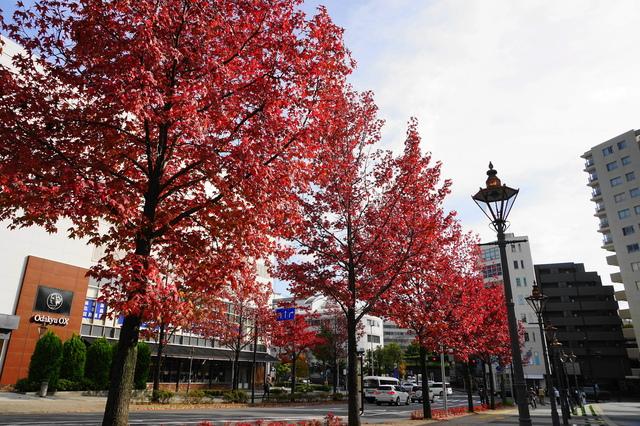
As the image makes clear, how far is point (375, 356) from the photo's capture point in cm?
7875

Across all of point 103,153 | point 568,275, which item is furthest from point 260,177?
point 568,275

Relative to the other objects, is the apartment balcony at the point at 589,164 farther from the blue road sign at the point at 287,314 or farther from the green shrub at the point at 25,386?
the green shrub at the point at 25,386

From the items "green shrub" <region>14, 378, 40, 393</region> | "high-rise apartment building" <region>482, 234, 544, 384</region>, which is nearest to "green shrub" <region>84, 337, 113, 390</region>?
"green shrub" <region>14, 378, 40, 393</region>

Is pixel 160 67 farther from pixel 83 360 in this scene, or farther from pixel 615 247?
pixel 615 247

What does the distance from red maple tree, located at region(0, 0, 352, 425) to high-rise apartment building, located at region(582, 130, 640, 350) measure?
71.2m

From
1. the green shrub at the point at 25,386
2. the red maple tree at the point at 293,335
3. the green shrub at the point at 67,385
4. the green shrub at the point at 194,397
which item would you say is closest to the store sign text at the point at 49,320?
the green shrub at the point at 25,386

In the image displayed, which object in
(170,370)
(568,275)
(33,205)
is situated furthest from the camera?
(568,275)

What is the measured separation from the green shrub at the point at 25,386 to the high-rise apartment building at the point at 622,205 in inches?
2851

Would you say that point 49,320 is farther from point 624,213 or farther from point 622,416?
point 624,213

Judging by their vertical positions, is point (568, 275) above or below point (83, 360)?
above

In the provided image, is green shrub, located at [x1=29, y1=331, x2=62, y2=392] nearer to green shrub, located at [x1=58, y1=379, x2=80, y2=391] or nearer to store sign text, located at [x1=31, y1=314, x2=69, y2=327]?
green shrub, located at [x1=58, y1=379, x2=80, y2=391]

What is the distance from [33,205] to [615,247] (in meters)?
79.2

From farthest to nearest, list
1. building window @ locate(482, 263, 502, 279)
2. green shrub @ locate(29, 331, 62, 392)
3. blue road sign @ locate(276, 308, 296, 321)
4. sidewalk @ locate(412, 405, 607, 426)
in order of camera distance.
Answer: building window @ locate(482, 263, 502, 279) < blue road sign @ locate(276, 308, 296, 321) < green shrub @ locate(29, 331, 62, 392) < sidewalk @ locate(412, 405, 607, 426)

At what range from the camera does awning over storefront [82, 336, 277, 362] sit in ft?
121
